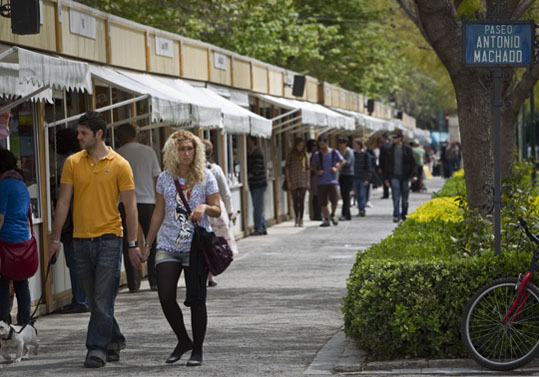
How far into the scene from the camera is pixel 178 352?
794 centimetres

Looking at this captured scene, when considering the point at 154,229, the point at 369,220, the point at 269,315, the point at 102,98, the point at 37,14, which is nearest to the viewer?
the point at 154,229

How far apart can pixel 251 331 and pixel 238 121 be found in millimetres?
6673

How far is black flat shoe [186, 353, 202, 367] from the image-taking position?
7773 millimetres

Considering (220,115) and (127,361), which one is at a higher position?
(220,115)

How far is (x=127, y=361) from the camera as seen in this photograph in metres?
8.11

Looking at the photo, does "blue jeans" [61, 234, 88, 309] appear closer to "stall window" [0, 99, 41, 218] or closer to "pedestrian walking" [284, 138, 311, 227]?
"stall window" [0, 99, 41, 218]

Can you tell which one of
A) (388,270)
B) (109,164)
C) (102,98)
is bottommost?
(388,270)

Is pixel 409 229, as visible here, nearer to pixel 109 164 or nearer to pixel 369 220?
pixel 109 164

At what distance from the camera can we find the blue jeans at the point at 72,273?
10.8m

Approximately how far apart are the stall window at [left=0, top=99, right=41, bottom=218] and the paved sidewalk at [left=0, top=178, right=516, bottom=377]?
1256 millimetres

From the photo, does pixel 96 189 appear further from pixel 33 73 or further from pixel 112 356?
pixel 112 356

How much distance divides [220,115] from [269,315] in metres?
4.36

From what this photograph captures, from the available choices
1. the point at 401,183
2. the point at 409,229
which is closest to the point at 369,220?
the point at 401,183

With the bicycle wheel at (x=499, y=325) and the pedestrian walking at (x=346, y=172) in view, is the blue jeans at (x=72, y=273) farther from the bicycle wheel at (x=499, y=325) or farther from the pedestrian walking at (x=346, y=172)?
the pedestrian walking at (x=346, y=172)
